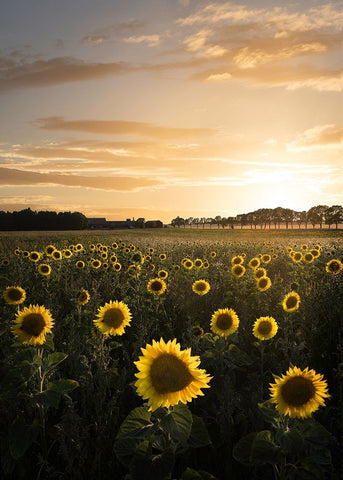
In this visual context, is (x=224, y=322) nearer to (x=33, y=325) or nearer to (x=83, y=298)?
(x=33, y=325)

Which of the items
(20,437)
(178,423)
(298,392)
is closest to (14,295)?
(20,437)

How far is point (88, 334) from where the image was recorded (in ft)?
18.3

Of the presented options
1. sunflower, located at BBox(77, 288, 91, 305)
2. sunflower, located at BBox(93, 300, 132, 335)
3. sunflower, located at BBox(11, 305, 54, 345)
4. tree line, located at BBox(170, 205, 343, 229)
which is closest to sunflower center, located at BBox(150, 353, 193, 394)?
sunflower, located at BBox(11, 305, 54, 345)

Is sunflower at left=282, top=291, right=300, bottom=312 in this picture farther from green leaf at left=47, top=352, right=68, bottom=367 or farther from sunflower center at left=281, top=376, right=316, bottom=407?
green leaf at left=47, top=352, right=68, bottom=367

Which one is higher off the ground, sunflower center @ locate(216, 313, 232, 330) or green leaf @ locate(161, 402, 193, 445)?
sunflower center @ locate(216, 313, 232, 330)

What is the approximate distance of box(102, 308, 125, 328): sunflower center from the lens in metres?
4.31

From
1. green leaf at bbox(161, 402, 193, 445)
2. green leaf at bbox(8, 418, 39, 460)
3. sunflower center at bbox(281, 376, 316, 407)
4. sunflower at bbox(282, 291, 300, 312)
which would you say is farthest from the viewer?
sunflower at bbox(282, 291, 300, 312)

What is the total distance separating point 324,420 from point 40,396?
8.45 feet

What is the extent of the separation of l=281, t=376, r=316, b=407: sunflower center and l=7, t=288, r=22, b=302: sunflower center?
142 inches

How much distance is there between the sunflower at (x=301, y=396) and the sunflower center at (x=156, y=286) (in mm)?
4370

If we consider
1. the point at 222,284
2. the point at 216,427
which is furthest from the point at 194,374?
the point at 222,284

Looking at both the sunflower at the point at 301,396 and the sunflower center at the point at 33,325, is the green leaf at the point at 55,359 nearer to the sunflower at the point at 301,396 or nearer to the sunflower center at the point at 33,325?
the sunflower center at the point at 33,325

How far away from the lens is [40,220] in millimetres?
106938

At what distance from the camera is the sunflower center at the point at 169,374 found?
2219 mm
